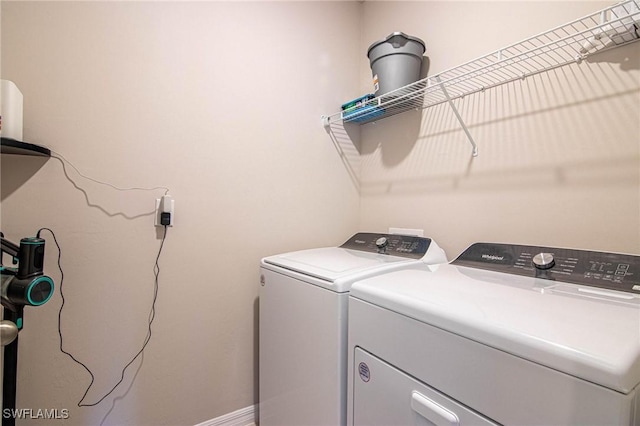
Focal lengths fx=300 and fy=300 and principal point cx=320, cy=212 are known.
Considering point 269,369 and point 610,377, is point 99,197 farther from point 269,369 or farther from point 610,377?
point 610,377

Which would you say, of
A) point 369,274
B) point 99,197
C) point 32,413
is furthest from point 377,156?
point 32,413

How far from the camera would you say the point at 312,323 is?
107cm

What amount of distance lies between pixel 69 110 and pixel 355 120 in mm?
1396

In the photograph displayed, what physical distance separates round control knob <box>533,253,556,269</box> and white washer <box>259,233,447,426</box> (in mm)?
383

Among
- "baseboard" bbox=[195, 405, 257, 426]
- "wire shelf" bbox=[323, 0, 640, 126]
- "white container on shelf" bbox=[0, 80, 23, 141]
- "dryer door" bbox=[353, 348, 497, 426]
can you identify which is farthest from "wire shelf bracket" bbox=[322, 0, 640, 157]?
"baseboard" bbox=[195, 405, 257, 426]

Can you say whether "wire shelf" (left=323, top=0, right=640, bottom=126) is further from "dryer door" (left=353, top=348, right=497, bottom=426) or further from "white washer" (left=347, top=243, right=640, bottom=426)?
"dryer door" (left=353, top=348, right=497, bottom=426)

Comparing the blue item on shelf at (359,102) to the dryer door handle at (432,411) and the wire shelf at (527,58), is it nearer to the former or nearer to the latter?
the wire shelf at (527,58)

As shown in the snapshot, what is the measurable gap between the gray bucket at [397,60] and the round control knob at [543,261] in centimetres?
92

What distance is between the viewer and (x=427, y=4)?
157cm

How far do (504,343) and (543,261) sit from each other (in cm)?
54

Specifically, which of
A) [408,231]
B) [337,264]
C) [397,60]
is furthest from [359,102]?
[337,264]

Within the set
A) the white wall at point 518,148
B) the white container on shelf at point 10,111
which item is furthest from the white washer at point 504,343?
the white container on shelf at point 10,111

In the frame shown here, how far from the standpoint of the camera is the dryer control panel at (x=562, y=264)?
0.82 metres

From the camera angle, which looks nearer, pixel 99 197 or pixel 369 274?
pixel 369 274
